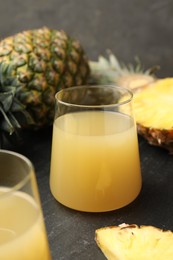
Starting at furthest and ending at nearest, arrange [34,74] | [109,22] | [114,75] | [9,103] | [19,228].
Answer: [109,22] → [114,75] → [34,74] → [9,103] → [19,228]

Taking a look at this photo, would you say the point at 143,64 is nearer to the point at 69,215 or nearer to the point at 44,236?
the point at 69,215

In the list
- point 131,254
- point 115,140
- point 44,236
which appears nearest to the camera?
point 44,236

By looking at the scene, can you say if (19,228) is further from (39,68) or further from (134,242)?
(39,68)

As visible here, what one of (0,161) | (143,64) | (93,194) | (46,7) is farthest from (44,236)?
(46,7)

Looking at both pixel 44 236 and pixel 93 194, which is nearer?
pixel 44 236

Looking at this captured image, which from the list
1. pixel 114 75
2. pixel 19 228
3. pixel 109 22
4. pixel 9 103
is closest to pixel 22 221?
pixel 19 228

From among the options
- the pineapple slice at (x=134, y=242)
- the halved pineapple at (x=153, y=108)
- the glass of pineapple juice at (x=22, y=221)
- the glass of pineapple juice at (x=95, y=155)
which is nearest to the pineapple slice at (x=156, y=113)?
the halved pineapple at (x=153, y=108)

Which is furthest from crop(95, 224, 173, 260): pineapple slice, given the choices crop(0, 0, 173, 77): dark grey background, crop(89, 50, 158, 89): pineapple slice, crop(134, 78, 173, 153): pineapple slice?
crop(0, 0, 173, 77): dark grey background
